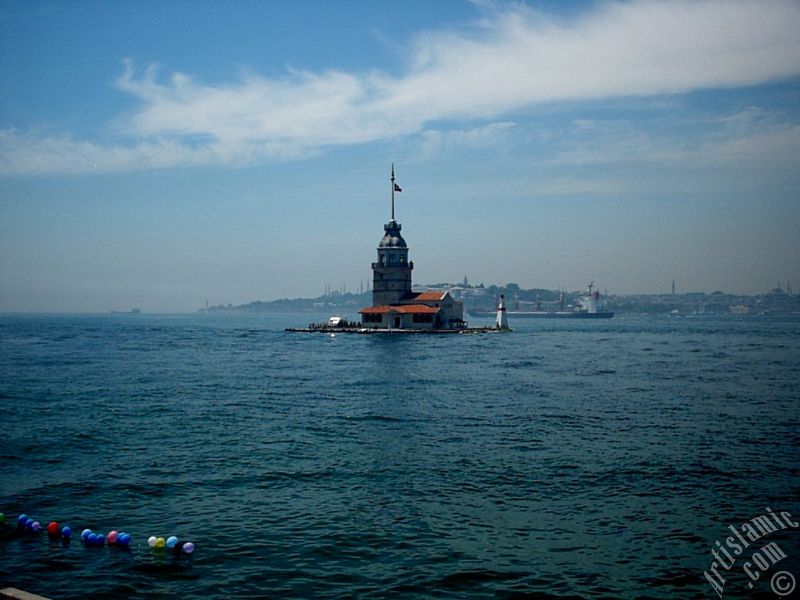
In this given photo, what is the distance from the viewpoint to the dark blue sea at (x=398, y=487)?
14.4 m

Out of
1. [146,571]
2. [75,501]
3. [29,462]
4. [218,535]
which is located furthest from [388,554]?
[29,462]

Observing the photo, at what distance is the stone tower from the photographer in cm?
12662

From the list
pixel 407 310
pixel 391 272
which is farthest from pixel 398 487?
pixel 391 272

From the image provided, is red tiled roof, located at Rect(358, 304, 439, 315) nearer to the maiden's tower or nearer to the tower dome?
the maiden's tower

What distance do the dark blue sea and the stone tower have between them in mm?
82913

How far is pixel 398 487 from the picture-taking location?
20.7 metres

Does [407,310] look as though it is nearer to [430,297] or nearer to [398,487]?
[430,297]

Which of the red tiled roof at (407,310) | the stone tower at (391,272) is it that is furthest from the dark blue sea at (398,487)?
the stone tower at (391,272)

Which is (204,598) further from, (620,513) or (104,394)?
(104,394)

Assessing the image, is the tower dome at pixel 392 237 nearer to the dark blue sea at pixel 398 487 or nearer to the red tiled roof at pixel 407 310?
the red tiled roof at pixel 407 310

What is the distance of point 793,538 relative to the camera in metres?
16.4

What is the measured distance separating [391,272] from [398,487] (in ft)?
350

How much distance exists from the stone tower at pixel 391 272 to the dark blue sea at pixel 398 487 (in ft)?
272

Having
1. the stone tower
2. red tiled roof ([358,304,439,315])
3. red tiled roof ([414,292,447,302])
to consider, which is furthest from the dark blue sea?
the stone tower
